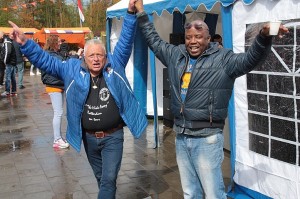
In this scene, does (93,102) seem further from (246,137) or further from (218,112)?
(246,137)

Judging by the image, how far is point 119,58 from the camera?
341cm

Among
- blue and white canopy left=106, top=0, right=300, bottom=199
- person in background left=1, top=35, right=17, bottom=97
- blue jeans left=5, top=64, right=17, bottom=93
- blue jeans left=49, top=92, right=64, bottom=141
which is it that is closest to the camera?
blue and white canopy left=106, top=0, right=300, bottom=199

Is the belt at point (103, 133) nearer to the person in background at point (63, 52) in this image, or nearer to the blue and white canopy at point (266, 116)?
the blue and white canopy at point (266, 116)

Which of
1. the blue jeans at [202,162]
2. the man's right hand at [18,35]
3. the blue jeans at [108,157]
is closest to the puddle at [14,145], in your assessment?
the blue jeans at [108,157]

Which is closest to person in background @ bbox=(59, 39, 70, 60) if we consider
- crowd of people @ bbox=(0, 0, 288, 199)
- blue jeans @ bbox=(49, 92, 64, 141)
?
blue jeans @ bbox=(49, 92, 64, 141)

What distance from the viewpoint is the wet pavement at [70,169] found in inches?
175

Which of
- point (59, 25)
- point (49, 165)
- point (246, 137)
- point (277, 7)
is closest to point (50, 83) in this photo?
point (49, 165)

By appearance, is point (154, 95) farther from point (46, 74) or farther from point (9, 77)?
point (9, 77)

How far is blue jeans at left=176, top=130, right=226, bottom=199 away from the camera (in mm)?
2838

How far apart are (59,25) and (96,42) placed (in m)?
39.3

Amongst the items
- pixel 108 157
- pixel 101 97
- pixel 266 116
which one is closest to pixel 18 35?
pixel 101 97

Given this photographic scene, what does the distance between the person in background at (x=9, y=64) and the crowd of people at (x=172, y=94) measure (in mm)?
9459

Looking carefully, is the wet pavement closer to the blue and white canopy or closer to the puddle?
the puddle

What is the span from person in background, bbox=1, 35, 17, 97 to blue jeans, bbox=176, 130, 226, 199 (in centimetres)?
1032
